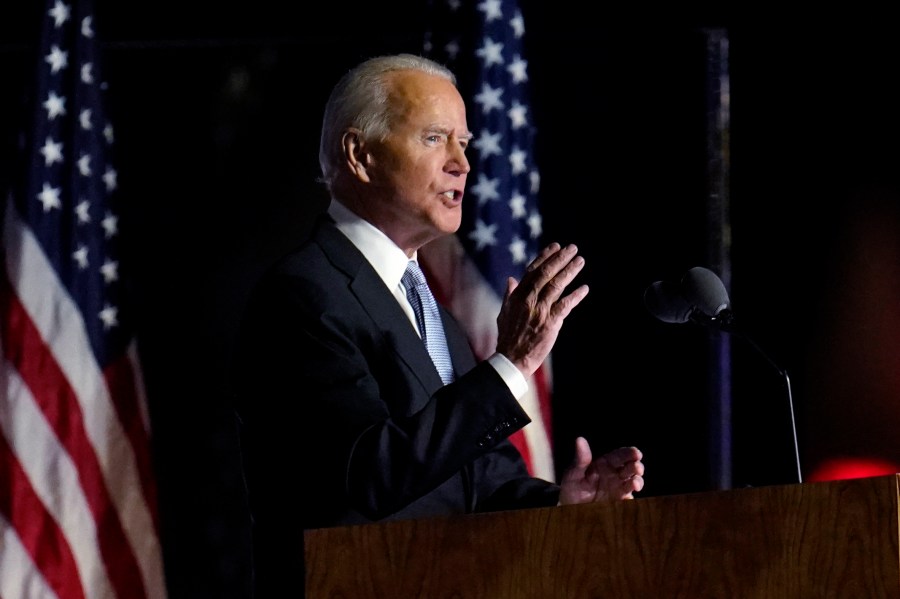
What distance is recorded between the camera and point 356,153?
2941 millimetres

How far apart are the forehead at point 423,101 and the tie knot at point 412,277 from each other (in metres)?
0.29

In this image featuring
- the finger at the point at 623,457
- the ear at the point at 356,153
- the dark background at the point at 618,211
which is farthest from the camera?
the dark background at the point at 618,211

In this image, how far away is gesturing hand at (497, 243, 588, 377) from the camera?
2.33m

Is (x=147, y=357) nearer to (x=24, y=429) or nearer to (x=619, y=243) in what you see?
(x=24, y=429)

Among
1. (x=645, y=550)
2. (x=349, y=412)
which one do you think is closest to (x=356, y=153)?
(x=349, y=412)

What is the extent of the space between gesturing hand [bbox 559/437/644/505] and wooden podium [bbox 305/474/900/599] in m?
0.36

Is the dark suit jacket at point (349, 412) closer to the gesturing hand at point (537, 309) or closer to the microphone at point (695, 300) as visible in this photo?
the gesturing hand at point (537, 309)

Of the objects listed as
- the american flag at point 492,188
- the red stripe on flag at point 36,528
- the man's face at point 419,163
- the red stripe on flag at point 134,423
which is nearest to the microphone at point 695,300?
the man's face at point 419,163

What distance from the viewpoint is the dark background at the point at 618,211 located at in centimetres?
423

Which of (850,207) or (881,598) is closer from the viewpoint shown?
(881,598)

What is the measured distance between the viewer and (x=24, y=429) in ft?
12.8

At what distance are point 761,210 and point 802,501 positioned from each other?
8.66ft

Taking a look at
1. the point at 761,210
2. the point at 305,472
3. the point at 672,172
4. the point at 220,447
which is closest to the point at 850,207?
the point at 761,210

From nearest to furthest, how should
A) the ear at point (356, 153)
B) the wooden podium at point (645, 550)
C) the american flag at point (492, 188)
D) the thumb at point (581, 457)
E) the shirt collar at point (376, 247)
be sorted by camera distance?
the wooden podium at point (645, 550) < the thumb at point (581, 457) < the shirt collar at point (376, 247) < the ear at point (356, 153) < the american flag at point (492, 188)
